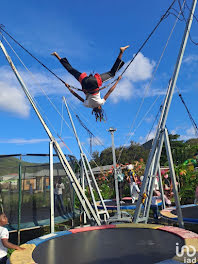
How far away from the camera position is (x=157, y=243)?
270 centimetres

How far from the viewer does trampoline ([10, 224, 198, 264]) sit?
226cm

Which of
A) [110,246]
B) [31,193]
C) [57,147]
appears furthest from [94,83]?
[31,193]

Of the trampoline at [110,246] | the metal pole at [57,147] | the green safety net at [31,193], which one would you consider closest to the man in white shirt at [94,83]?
the metal pole at [57,147]

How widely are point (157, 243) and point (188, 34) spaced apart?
9.36 feet

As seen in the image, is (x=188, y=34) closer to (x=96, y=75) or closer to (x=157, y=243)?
(x=96, y=75)

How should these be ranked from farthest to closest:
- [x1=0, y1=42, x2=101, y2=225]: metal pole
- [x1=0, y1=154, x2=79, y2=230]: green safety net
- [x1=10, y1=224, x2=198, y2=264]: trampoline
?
1. [x1=0, y1=154, x2=79, y2=230]: green safety net
2. [x1=0, y1=42, x2=101, y2=225]: metal pole
3. [x1=10, y1=224, x2=198, y2=264]: trampoline

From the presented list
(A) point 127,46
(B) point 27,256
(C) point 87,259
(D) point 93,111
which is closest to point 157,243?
(C) point 87,259

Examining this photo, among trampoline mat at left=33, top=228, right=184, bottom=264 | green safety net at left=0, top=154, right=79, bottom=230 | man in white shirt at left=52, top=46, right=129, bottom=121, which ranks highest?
man in white shirt at left=52, top=46, right=129, bottom=121

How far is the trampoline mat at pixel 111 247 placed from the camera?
2.26m

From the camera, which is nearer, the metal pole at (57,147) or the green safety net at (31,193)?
the metal pole at (57,147)

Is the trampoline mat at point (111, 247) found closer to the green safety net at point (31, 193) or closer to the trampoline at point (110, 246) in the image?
the trampoline at point (110, 246)

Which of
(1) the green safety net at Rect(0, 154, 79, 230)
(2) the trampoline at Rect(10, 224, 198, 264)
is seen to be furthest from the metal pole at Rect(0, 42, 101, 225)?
(1) the green safety net at Rect(0, 154, 79, 230)

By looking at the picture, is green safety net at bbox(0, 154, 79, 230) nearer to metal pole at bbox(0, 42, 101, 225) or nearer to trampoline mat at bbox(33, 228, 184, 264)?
metal pole at bbox(0, 42, 101, 225)

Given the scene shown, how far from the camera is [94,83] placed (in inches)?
156
